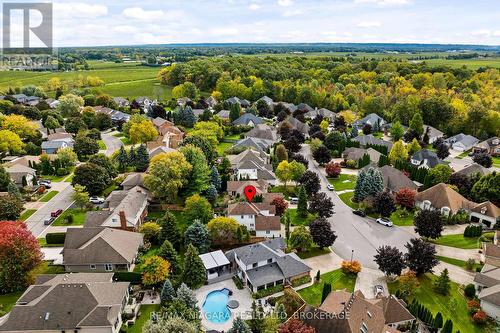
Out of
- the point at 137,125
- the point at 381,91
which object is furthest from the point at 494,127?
the point at 137,125

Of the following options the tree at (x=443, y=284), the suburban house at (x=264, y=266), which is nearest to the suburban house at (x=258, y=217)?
the suburban house at (x=264, y=266)

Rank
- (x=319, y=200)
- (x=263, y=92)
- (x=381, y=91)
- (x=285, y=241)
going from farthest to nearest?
(x=263, y=92)
(x=381, y=91)
(x=319, y=200)
(x=285, y=241)

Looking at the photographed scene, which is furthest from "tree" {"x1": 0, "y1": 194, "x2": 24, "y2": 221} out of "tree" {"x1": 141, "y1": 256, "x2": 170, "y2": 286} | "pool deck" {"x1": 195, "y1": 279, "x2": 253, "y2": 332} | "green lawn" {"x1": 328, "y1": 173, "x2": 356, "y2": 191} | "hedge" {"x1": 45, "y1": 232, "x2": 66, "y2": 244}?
"green lawn" {"x1": 328, "y1": 173, "x2": 356, "y2": 191}

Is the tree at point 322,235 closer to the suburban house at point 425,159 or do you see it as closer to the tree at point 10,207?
the suburban house at point 425,159

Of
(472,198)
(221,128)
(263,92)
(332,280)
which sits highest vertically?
(263,92)

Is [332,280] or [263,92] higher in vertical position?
[263,92]

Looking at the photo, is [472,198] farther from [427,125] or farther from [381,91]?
[381,91]

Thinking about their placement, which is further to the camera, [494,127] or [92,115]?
[92,115]
